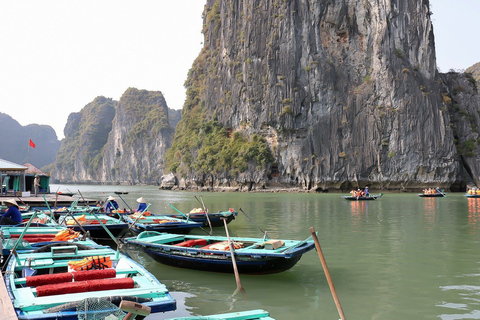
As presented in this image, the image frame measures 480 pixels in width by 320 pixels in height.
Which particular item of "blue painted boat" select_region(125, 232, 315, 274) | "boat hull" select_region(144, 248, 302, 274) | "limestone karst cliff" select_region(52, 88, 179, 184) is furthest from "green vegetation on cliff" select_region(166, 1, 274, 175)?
"boat hull" select_region(144, 248, 302, 274)

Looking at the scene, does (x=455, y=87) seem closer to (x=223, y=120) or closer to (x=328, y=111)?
(x=328, y=111)

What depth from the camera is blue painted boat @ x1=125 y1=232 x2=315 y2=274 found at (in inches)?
309

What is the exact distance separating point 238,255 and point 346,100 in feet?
167

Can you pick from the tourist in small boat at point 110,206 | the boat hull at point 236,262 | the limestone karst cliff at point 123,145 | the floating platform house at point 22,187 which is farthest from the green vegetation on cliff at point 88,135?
the boat hull at point 236,262

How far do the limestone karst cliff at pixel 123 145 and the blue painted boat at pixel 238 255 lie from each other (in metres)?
112

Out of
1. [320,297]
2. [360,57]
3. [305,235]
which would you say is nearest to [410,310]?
[320,297]

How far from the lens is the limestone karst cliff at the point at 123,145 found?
4916 inches

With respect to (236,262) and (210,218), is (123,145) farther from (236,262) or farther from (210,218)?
(236,262)

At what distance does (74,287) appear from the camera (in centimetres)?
494

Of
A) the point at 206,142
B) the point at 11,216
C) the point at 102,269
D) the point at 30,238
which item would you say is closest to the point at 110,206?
the point at 11,216

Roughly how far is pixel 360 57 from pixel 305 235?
158 ft

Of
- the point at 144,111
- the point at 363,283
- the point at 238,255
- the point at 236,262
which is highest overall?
the point at 144,111

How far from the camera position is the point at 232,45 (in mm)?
66312

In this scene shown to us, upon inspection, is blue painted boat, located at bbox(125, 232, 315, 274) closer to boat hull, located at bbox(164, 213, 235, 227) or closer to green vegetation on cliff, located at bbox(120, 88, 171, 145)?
boat hull, located at bbox(164, 213, 235, 227)
